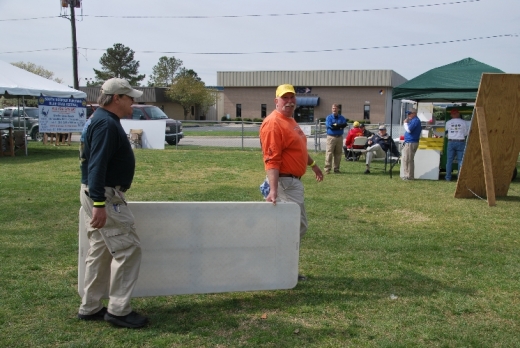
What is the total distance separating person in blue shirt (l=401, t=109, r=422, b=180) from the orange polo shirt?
8565 mm

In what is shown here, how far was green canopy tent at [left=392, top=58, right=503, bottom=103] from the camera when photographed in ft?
42.6

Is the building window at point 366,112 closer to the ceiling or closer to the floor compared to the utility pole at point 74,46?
closer to the floor

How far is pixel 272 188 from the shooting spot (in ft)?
15.6

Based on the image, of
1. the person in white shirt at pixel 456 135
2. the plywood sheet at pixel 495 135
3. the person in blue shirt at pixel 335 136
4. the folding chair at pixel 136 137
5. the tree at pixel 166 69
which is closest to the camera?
the plywood sheet at pixel 495 135

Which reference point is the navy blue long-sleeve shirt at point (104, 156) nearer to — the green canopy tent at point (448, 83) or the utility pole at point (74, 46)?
the green canopy tent at point (448, 83)

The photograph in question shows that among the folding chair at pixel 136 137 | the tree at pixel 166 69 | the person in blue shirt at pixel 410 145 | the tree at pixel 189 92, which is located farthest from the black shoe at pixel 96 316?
the tree at pixel 166 69

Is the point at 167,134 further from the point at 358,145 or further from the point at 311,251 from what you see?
the point at 311,251

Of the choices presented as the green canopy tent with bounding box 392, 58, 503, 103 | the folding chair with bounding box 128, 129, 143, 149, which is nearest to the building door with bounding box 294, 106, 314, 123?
the folding chair with bounding box 128, 129, 143, 149

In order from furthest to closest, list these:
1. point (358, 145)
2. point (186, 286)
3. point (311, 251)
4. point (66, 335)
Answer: point (358, 145)
point (311, 251)
point (186, 286)
point (66, 335)

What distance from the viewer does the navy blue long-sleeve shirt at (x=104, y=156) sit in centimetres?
375

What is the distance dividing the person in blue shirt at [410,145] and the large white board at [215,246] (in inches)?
353

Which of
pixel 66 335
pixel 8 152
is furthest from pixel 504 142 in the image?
pixel 8 152

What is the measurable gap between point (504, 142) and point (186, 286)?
7524 millimetres

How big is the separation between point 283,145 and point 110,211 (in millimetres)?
1726
